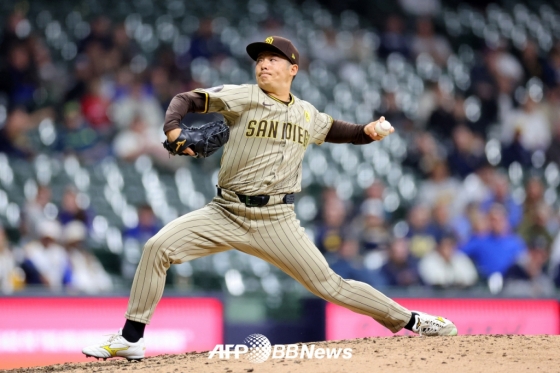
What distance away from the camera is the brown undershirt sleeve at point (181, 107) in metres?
4.30

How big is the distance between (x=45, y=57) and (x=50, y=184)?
2.14 meters

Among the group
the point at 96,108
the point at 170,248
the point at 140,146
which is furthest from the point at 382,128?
the point at 96,108

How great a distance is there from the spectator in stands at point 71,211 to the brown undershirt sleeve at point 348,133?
4217 millimetres

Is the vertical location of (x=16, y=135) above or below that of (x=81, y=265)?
above

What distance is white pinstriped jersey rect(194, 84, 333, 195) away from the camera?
4.60m

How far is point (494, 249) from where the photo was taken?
28.5 feet

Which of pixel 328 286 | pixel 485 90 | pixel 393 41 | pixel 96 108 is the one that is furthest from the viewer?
pixel 393 41

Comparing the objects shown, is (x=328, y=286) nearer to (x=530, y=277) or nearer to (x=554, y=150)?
(x=530, y=277)

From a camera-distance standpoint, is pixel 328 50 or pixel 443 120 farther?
pixel 328 50

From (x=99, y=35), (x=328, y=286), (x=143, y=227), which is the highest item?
(x=99, y=35)

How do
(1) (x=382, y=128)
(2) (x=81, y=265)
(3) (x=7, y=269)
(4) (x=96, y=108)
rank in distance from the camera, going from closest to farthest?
(1) (x=382, y=128), (3) (x=7, y=269), (2) (x=81, y=265), (4) (x=96, y=108)

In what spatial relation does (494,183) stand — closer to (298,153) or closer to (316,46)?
(316,46)

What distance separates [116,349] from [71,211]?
166 inches

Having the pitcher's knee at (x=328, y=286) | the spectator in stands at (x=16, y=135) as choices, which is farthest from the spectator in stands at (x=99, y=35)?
the pitcher's knee at (x=328, y=286)
